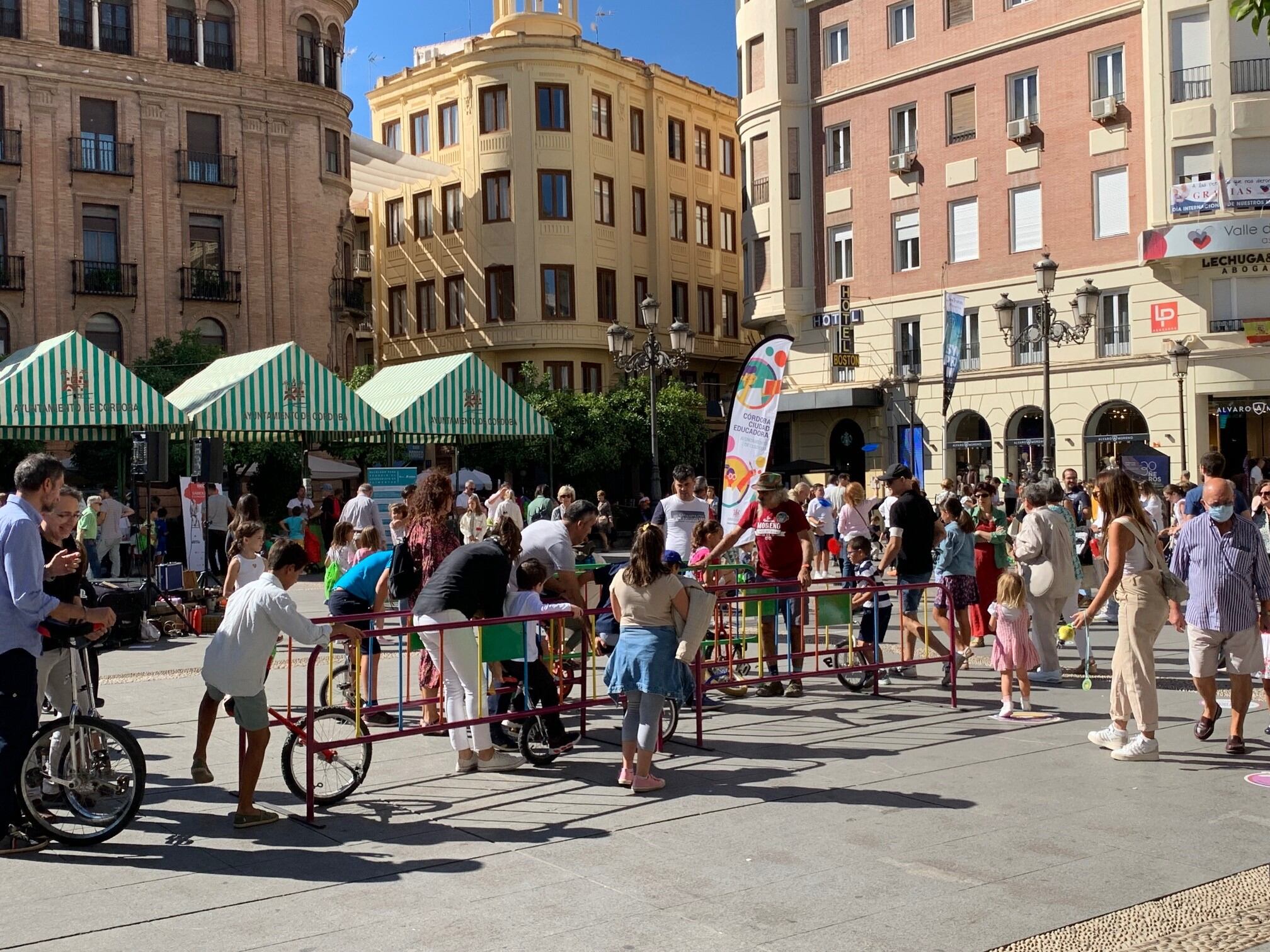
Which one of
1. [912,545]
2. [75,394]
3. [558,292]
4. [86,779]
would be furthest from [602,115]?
[86,779]

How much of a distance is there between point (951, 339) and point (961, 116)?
9948 mm

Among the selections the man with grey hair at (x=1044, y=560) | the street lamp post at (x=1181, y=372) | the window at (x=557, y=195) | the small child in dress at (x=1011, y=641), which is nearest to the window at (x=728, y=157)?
the window at (x=557, y=195)

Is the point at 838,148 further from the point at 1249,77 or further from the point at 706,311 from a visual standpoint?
the point at 1249,77

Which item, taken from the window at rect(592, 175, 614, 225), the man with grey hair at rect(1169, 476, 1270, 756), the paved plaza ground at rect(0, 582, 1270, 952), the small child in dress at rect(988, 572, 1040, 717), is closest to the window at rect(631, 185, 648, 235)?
the window at rect(592, 175, 614, 225)

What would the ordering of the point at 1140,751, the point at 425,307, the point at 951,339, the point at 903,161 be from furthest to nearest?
the point at 425,307 < the point at 903,161 < the point at 951,339 < the point at 1140,751

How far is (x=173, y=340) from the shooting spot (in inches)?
1559

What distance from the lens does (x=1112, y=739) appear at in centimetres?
867

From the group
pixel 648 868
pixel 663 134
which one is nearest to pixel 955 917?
pixel 648 868

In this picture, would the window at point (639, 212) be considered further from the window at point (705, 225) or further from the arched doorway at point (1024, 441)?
the arched doorway at point (1024, 441)

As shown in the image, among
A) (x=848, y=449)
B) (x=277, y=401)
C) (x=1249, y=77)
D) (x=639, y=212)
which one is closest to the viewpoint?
(x=277, y=401)

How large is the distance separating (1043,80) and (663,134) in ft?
56.9

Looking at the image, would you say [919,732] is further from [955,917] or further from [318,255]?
[318,255]

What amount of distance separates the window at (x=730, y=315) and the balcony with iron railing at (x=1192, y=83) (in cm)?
2216

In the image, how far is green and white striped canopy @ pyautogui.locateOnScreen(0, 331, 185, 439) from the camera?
20.0m
